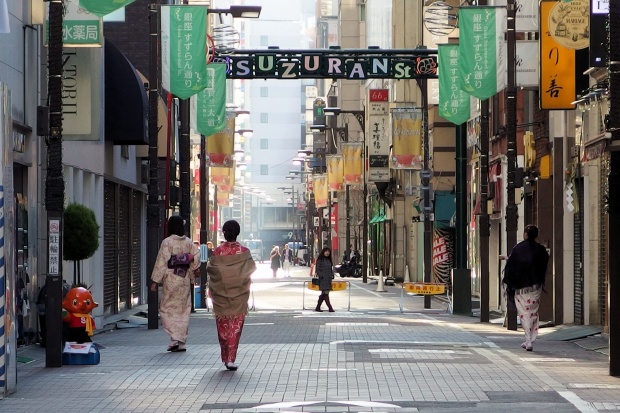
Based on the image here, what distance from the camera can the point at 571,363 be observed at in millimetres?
19562

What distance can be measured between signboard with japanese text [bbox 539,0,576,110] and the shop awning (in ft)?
27.3

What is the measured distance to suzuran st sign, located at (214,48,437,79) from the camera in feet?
154

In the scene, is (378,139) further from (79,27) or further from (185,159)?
(79,27)

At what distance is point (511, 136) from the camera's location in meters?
28.6

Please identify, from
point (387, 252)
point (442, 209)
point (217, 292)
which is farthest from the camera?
point (387, 252)

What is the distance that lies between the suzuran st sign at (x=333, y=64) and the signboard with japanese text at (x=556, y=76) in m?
17.8

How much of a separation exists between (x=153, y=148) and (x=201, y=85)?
8.55ft

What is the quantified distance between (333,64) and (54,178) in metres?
29.7

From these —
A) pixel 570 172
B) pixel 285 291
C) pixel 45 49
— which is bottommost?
pixel 285 291

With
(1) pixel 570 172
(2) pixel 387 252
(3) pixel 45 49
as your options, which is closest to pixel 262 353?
(3) pixel 45 49

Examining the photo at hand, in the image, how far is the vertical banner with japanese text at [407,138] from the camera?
5497 cm

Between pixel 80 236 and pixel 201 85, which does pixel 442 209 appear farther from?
pixel 80 236

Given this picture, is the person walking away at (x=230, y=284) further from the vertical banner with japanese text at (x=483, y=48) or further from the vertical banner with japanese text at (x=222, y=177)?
the vertical banner with japanese text at (x=222, y=177)

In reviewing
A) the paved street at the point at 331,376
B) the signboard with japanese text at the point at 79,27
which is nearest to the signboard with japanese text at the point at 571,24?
the paved street at the point at 331,376
